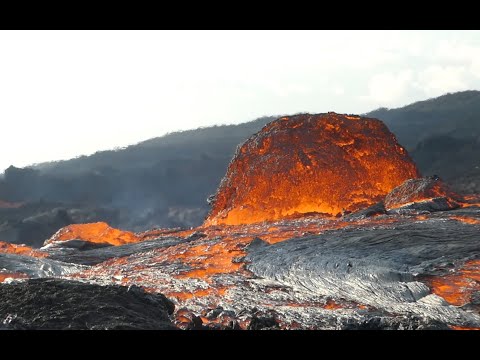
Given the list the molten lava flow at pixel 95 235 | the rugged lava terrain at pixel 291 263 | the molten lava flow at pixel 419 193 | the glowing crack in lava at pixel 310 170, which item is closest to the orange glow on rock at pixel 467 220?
the rugged lava terrain at pixel 291 263

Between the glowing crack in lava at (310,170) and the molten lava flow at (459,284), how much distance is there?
8.64m

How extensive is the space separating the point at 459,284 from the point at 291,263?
2.70 metres

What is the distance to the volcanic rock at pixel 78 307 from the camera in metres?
5.98

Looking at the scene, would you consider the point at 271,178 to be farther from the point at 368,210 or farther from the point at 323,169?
the point at 368,210

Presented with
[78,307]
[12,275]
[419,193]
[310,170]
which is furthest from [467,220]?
[12,275]

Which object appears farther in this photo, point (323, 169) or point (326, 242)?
point (323, 169)

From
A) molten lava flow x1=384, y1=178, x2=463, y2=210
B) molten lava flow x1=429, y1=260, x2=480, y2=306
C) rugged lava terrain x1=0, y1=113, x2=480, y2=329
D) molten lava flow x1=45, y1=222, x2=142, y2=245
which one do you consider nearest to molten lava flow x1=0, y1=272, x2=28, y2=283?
rugged lava terrain x1=0, y1=113, x2=480, y2=329

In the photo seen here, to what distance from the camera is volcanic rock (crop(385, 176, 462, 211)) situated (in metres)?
13.2

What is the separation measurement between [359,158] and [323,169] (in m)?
1.49

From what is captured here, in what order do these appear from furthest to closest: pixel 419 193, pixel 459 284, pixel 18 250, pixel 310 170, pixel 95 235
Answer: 1. pixel 310 170
2. pixel 95 235
3. pixel 18 250
4. pixel 419 193
5. pixel 459 284

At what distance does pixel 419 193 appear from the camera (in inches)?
555

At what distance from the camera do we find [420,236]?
9.72 meters

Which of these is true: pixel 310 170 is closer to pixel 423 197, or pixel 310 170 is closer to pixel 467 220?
pixel 423 197
